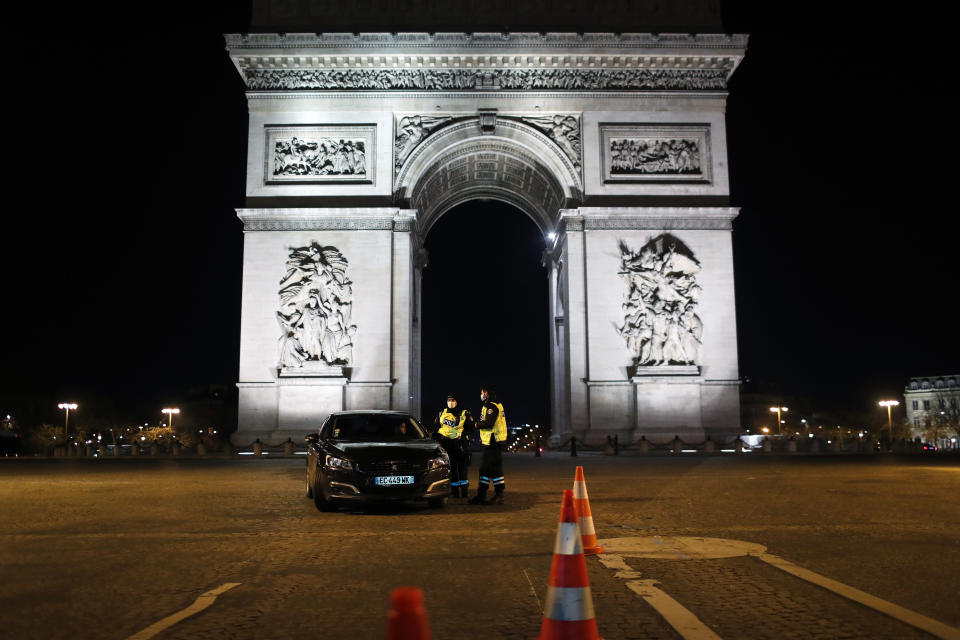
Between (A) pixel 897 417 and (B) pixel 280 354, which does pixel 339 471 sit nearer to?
(B) pixel 280 354

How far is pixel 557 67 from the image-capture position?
31516 millimetres

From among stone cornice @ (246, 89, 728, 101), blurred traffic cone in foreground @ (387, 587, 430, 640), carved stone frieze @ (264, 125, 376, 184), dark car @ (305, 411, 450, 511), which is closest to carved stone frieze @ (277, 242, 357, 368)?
carved stone frieze @ (264, 125, 376, 184)

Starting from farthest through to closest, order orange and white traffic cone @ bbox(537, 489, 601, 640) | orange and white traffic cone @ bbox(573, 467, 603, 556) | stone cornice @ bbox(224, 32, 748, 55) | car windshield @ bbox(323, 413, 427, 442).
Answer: stone cornice @ bbox(224, 32, 748, 55)
car windshield @ bbox(323, 413, 427, 442)
orange and white traffic cone @ bbox(573, 467, 603, 556)
orange and white traffic cone @ bbox(537, 489, 601, 640)

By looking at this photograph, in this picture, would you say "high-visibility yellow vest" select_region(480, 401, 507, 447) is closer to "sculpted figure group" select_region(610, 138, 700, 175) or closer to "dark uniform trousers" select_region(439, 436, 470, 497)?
"dark uniform trousers" select_region(439, 436, 470, 497)

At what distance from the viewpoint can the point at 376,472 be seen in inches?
423

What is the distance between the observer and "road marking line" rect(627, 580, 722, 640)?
4.63 meters

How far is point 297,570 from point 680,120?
90.7 ft

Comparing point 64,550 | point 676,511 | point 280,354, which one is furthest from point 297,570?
point 280,354

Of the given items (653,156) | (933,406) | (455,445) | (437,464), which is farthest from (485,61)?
(933,406)

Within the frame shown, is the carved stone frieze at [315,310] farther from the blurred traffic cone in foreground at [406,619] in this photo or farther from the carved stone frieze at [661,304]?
the blurred traffic cone in foreground at [406,619]

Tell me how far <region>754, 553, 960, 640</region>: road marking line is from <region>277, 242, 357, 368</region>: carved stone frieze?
78.6ft

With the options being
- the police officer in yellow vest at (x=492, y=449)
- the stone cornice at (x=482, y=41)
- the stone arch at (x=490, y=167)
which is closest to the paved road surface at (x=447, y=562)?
the police officer in yellow vest at (x=492, y=449)

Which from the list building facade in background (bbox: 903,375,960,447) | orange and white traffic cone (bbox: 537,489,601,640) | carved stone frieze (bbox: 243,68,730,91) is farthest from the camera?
building facade in background (bbox: 903,375,960,447)

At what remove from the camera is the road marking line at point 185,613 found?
4.76 m
